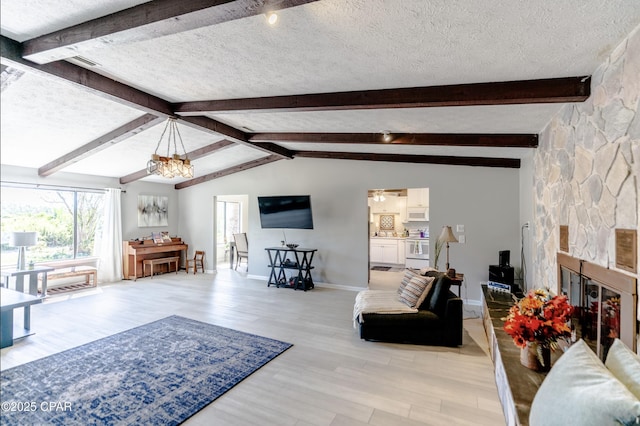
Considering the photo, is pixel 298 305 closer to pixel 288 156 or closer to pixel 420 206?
pixel 288 156

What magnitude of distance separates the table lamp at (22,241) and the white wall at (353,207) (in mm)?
5378

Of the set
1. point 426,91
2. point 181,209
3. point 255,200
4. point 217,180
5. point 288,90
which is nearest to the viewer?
point 426,91

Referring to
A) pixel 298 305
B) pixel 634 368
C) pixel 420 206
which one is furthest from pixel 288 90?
pixel 420 206

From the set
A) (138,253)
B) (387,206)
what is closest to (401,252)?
(387,206)

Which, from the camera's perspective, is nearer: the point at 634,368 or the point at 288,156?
the point at 634,368

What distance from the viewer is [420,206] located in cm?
810

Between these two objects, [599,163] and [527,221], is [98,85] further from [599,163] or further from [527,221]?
[527,221]

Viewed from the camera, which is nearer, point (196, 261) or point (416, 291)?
point (416, 291)

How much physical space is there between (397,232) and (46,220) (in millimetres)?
8643

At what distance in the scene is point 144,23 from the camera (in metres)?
1.83

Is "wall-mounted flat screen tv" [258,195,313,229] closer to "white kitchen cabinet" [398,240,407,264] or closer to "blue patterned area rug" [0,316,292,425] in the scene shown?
"blue patterned area rug" [0,316,292,425]

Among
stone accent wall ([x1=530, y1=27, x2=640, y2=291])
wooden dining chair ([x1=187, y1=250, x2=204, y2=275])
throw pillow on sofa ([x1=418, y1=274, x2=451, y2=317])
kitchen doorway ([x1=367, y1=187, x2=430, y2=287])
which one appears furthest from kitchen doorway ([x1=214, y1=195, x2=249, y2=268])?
stone accent wall ([x1=530, y1=27, x2=640, y2=291])

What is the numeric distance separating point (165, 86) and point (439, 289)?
367 centimetres

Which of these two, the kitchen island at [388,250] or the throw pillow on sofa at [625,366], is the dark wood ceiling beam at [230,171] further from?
the throw pillow on sofa at [625,366]
